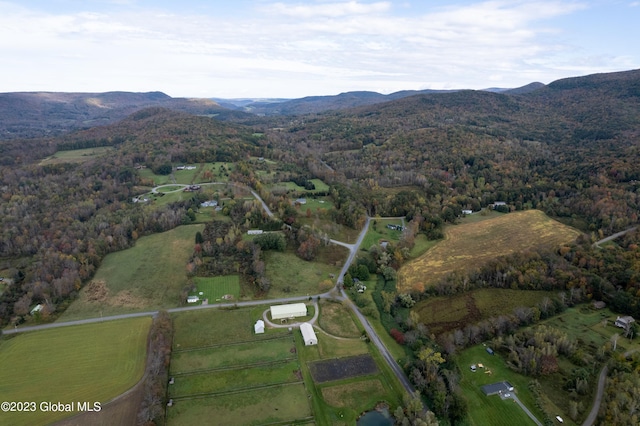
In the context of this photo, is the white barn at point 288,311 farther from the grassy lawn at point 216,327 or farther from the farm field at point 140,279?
the farm field at point 140,279

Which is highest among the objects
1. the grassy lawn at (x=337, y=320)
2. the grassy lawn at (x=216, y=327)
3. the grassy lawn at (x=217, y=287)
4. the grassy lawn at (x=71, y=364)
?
the grassy lawn at (x=217, y=287)

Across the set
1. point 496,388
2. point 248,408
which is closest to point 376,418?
point 248,408

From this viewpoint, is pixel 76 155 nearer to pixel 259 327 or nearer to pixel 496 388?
pixel 259 327

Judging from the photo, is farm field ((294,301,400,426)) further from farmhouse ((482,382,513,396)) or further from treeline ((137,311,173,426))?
treeline ((137,311,173,426))

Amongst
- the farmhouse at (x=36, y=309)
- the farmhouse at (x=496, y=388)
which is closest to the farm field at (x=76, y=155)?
the farmhouse at (x=36, y=309)

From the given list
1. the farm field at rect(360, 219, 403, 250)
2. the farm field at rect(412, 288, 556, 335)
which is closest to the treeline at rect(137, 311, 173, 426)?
the farm field at rect(412, 288, 556, 335)

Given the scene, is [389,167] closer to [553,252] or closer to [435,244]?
[435,244]

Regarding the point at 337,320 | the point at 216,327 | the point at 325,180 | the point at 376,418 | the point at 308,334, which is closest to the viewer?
the point at 376,418
